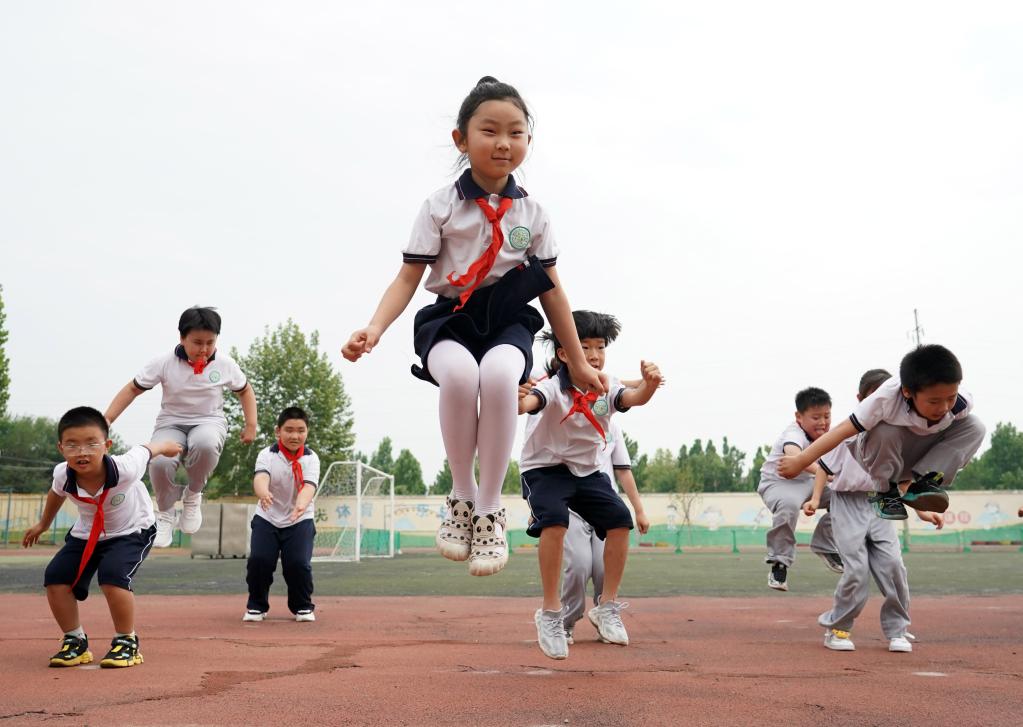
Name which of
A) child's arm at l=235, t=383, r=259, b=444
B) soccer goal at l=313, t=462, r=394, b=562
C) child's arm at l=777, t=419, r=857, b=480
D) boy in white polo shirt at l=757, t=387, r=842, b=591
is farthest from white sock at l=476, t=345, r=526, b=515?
soccer goal at l=313, t=462, r=394, b=562

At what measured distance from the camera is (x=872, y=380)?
850 centimetres

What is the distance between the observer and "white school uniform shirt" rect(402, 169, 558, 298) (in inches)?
198

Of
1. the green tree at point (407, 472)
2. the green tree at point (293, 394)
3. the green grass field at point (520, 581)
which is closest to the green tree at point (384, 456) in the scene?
the green tree at point (407, 472)

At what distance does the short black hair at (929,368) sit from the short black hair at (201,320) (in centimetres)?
592

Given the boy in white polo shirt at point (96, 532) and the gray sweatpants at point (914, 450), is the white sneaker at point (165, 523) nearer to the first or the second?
the boy in white polo shirt at point (96, 532)

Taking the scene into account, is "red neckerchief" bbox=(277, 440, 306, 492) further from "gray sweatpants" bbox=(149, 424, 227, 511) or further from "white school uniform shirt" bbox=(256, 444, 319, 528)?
"gray sweatpants" bbox=(149, 424, 227, 511)

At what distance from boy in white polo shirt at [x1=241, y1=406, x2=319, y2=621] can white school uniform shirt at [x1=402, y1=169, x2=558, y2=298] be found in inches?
242

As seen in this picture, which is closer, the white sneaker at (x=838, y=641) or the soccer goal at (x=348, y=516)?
the white sneaker at (x=838, y=641)

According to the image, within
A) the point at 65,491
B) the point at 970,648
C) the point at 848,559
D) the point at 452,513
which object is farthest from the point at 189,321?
the point at 970,648

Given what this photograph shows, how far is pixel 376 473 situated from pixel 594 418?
25274 mm

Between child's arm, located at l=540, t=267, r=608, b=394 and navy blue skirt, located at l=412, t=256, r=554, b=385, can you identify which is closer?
navy blue skirt, located at l=412, t=256, r=554, b=385

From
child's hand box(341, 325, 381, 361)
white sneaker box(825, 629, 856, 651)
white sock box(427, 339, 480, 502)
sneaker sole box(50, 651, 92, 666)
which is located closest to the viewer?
child's hand box(341, 325, 381, 361)

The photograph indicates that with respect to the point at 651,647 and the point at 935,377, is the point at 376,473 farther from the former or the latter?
the point at 935,377

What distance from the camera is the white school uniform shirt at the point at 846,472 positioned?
27.1 ft
